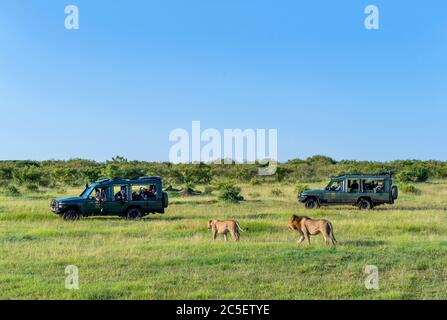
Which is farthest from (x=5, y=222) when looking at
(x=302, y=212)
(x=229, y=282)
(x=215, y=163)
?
(x=215, y=163)

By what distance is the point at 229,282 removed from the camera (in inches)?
449

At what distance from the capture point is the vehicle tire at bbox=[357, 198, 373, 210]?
29625 millimetres

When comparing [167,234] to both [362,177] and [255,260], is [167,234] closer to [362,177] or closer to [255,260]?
[255,260]

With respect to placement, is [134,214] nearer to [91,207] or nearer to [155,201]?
[155,201]

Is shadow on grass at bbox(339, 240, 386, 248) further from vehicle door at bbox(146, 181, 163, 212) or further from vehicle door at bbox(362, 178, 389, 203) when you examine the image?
vehicle door at bbox(362, 178, 389, 203)

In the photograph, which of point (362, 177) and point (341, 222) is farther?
point (362, 177)

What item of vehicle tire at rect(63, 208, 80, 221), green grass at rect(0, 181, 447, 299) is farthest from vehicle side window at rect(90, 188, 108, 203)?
green grass at rect(0, 181, 447, 299)

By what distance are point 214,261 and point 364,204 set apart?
1777 cm

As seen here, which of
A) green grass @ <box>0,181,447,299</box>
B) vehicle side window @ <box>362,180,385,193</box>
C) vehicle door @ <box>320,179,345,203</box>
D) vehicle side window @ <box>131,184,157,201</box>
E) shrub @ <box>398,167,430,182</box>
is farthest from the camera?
shrub @ <box>398,167,430,182</box>

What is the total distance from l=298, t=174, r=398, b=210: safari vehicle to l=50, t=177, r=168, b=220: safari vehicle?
28.4 feet

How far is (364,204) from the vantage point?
29.8 metres
